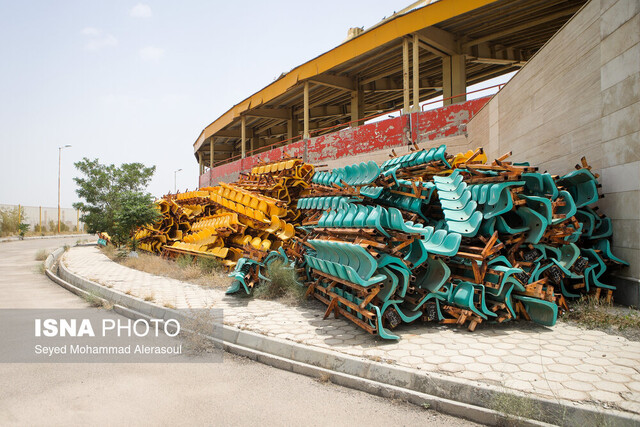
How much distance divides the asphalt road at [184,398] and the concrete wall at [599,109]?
14.7ft

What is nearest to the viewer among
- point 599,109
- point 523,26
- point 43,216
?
point 599,109

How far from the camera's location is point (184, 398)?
3.56 meters

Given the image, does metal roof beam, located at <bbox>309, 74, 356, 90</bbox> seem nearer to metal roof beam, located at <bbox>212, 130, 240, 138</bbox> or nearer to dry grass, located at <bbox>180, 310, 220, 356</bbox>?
metal roof beam, located at <bbox>212, 130, 240, 138</bbox>

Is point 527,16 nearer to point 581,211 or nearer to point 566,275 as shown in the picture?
point 581,211

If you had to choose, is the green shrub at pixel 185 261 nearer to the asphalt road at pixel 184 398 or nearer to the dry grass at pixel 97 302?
the dry grass at pixel 97 302

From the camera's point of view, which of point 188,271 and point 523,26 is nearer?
point 188,271

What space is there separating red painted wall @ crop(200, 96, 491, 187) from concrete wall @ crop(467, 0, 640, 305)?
409 cm

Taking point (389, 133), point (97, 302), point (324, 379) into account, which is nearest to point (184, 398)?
point (324, 379)

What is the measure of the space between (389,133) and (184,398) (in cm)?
1224

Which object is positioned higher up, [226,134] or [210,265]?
[226,134]

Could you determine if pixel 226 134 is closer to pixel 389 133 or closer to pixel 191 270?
pixel 389 133

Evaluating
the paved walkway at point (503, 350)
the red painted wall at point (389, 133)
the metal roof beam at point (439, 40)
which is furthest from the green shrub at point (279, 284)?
the metal roof beam at point (439, 40)

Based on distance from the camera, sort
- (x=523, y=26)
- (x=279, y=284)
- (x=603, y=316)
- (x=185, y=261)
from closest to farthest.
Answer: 1. (x=603, y=316)
2. (x=279, y=284)
3. (x=185, y=261)
4. (x=523, y=26)

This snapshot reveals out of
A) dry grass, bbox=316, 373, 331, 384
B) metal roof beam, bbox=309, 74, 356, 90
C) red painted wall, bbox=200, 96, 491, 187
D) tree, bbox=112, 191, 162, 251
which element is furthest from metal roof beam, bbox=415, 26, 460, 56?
dry grass, bbox=316, 373, 331, 384
